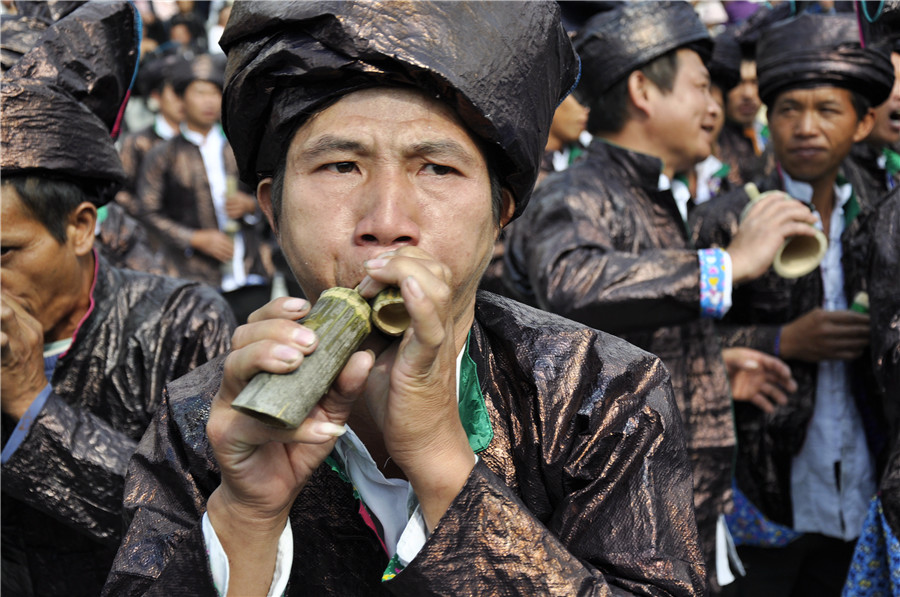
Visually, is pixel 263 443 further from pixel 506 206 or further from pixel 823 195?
pixel 823 195

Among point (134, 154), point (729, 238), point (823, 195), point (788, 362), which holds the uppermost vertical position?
point (134, 154)

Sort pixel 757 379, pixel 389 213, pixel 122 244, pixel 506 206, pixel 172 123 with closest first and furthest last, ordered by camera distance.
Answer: pixel 389 213 < pixel 506 206 < pixel 757 379 < pixel 122 244 < pixel 172 123

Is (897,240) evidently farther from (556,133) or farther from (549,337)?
(556,133)

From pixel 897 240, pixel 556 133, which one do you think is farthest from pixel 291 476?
pixel 556 133

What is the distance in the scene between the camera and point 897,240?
10.5 ft

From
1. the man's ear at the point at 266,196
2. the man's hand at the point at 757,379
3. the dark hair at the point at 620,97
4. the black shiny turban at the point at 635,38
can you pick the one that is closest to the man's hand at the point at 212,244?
the dark hair at the point at 620,97

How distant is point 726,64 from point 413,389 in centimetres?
611

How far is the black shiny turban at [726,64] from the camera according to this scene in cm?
703

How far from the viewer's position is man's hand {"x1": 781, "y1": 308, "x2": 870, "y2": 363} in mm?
3871

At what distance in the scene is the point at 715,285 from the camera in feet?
11.7

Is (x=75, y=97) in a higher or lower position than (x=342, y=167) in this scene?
higher

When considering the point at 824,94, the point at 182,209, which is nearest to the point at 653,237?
the point at 824,94

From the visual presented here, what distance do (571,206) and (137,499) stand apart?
2.31m

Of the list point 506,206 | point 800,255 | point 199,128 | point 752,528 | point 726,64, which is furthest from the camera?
point 199,128
